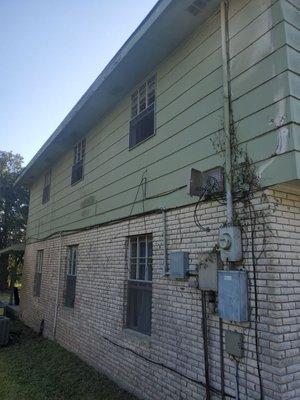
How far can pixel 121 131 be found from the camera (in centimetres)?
750

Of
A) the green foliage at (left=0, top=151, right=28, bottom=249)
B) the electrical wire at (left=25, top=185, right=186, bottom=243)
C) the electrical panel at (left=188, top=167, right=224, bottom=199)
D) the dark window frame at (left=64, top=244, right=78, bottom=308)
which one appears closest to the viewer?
the electrical panel at (left=188, top=167, right=224, bottom=199)

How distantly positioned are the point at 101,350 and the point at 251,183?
4.77 metres

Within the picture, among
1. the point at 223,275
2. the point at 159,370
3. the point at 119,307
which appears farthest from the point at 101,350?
the point at 223,275

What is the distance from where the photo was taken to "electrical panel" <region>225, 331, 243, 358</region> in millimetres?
3837

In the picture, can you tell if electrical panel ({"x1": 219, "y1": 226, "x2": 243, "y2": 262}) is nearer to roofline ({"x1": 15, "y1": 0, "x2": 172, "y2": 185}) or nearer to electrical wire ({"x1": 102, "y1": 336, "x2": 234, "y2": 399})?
electrical wire ({"x1": 102, "y1": 336, "x2": 234, "y2": 399})

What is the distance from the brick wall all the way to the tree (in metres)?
22.9

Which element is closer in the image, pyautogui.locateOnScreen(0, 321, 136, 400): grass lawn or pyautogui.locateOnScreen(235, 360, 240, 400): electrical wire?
pyautogui.locateOnScreen(235, 360, 240, 400): electrical wire

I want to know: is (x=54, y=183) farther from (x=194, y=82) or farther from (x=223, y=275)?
(x=223, y=275)

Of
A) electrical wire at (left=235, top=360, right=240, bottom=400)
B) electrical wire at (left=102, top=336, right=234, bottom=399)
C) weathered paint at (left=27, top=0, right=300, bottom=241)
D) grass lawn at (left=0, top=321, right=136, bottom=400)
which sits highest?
weathered paint at (left=27, top=0, right=300, bottom=241)

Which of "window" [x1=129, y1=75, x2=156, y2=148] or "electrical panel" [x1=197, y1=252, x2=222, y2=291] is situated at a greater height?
"window" [x1=129, y1=75, x2=156, y2=148]

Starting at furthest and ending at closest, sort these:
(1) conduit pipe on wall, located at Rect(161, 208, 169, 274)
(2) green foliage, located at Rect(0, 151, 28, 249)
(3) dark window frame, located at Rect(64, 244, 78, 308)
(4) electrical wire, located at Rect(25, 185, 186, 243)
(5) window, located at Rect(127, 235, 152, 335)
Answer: (2) green foliage, located at Rect(0, 151, 28, 249), (3) dark window frame, located at Rect(64, 244, 78, 308), (5) window, located at Rect(127, 235, 152, 335), (4) electrical wire, located at Rect(25, 185, 186, 243), (1) conduit pipe on wall, located at Rect(161, 208, 169, 274)

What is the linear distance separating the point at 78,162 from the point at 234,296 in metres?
6.99

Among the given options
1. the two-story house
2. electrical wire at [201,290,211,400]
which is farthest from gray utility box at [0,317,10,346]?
electrical wire at [201,290,211,400]

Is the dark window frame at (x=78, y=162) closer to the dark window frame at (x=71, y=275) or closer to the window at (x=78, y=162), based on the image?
the window at (x=78, y=162)
